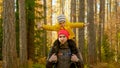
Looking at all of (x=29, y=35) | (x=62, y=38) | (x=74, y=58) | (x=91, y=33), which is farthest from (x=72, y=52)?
(x=29, y=35)

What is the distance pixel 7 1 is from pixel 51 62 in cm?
655

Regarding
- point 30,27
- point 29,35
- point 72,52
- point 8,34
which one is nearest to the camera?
point 72,52

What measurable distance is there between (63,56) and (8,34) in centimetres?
656

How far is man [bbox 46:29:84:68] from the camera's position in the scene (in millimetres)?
4844

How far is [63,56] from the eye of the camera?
4863 millimetres

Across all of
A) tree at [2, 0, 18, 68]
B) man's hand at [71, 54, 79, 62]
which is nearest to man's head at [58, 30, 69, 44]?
man's hand at [71, 54, 79, 62]

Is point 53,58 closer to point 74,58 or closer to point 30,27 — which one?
point 74,58

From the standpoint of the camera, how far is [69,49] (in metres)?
4.99

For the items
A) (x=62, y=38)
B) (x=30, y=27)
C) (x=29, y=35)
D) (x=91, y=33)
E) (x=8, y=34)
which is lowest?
(x=29, y=35)

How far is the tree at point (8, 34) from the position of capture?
1106 cm

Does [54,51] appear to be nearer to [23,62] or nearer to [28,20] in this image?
[23,62]

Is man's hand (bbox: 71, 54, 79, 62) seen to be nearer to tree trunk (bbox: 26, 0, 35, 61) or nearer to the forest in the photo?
the forest

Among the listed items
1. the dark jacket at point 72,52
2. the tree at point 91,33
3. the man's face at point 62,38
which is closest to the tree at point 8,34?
the dark jacket at point 72,52

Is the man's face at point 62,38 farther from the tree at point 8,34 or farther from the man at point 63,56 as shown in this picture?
the tree at point 8,34
